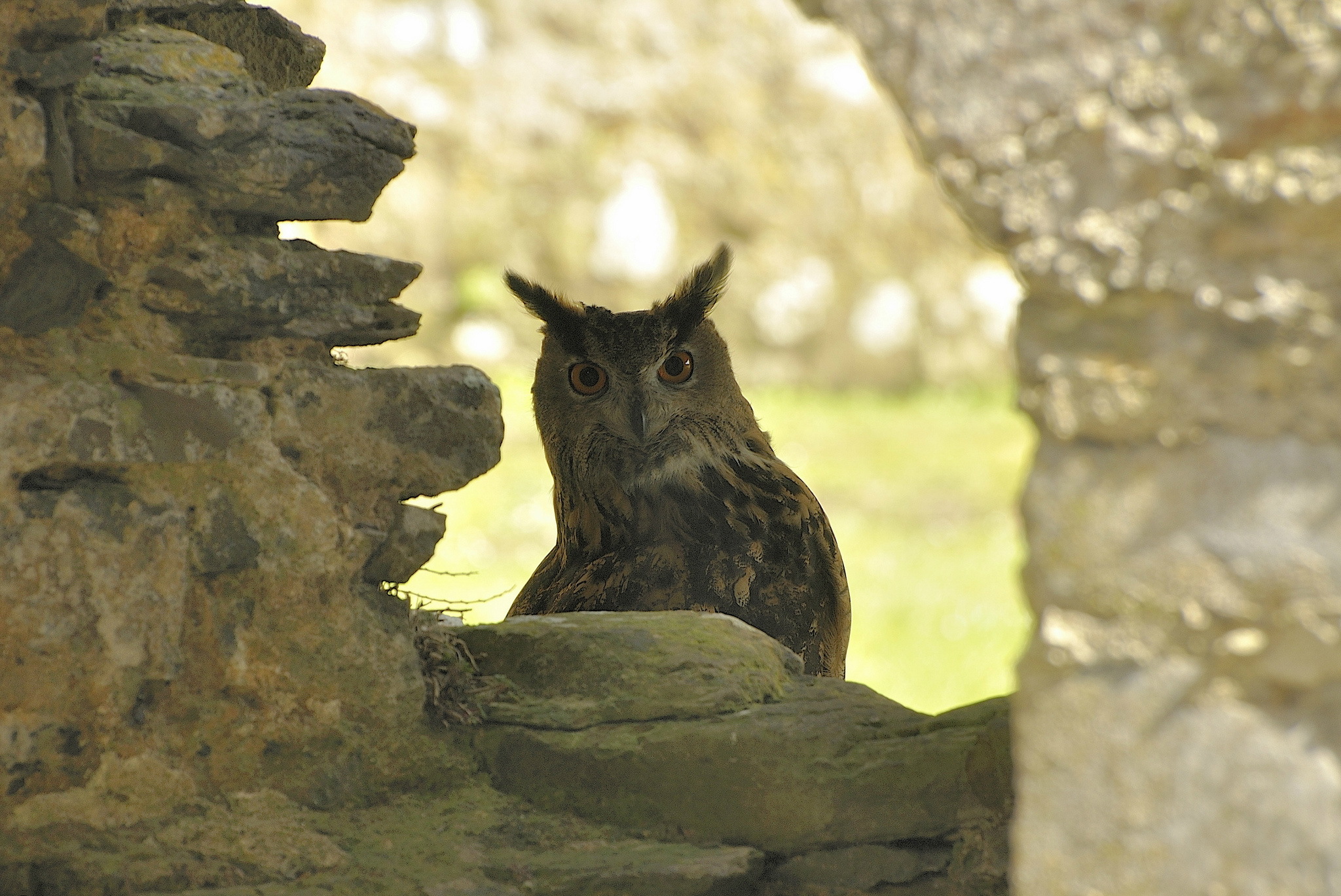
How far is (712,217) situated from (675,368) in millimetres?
8047

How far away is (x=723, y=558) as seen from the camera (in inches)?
109

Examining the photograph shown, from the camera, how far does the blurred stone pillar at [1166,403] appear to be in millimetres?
1105

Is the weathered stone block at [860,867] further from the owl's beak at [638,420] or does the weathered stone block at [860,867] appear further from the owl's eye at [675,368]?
the owl's eye at [675,368]

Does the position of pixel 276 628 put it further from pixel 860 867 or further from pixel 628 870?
pixel 860 867

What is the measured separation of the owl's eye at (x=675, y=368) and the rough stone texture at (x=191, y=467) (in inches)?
46.8

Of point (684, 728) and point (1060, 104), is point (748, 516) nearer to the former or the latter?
point (684, 728)

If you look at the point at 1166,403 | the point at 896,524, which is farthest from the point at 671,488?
the point at 896,524

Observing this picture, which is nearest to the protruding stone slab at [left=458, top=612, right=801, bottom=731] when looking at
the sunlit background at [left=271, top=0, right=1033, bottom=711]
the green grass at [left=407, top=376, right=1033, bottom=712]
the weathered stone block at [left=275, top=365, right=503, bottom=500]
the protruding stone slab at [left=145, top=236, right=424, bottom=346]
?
the weathered stone block at [left=275, top=365, right=503, bottom=500]

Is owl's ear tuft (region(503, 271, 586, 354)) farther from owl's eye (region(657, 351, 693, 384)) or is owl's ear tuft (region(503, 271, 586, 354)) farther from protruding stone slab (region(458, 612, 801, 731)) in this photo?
protruding stone slab (region(458, 612, 801, 731))

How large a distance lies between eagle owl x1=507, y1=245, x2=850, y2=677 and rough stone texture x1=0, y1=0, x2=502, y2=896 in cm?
95

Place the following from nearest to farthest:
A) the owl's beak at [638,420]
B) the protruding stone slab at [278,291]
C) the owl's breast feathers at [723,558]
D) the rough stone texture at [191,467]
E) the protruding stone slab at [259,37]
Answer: the rough stone texture at [191,467]
the protruding stone slab at [278,291]
the protruding stone slab at [259,37]
the owl's breast feathers at [723,558]
the owl's beak at [638,420]

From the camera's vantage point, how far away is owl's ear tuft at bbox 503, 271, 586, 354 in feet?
10.2

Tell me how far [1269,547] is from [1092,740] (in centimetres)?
24

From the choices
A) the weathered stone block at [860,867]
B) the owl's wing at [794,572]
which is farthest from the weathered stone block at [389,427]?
the owl's wing at [794,572]
